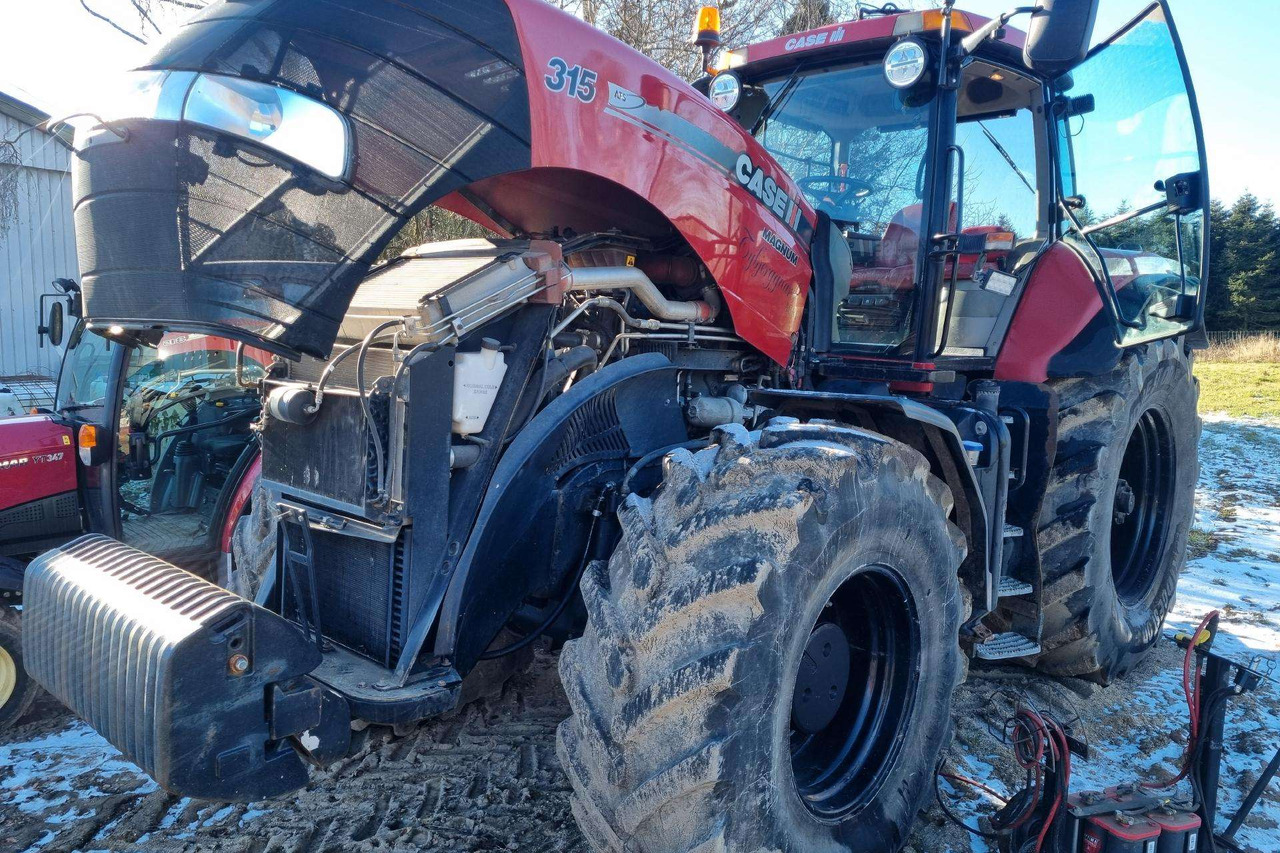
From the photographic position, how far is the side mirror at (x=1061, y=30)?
2.63 meters

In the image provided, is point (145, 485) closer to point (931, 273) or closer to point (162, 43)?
point (162, 43)

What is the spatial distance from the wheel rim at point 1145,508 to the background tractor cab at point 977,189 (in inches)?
23.9

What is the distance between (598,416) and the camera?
104 inches

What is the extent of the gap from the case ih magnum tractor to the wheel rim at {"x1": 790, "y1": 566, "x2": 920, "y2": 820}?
0.01 m

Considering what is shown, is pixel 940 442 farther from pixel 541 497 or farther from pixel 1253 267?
pixel 1253 267

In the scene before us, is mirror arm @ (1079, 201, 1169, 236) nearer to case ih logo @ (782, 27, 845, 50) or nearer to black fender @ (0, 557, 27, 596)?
case ih logo @ (782, 27, 845, 50)

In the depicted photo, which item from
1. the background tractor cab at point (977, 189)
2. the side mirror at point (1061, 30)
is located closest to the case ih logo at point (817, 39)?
the background tractor cab at point (977, 189)

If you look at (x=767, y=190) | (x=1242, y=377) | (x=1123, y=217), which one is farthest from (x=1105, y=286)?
(x=1242, y=377)

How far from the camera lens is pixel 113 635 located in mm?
1902

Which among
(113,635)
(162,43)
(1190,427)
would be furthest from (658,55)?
(113,635)

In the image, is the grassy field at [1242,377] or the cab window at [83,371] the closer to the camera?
the cab window at [83,371]

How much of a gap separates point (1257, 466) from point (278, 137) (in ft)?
38.5

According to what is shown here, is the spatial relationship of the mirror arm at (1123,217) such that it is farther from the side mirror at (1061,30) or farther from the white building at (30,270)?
the white building at (30,270)

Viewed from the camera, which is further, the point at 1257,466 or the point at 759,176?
the point at 1257,466
